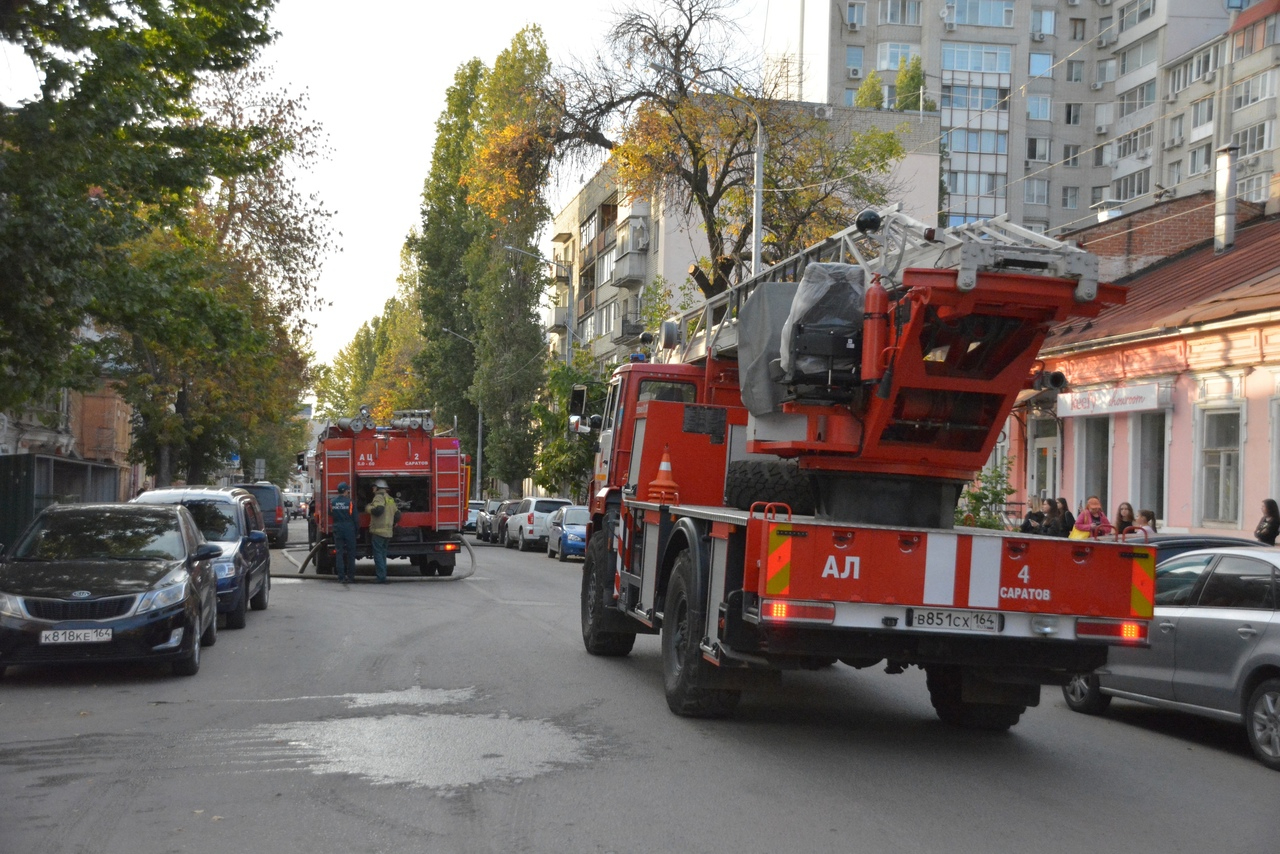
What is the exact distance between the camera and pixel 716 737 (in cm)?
903

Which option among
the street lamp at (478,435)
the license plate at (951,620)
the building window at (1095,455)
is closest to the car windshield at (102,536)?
the license plate at (951,620)

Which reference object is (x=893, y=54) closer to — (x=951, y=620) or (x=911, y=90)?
(x=911, y=90)

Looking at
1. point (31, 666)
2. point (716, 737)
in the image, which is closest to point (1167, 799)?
point (716, 737)

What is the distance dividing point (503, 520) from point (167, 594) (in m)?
32.0

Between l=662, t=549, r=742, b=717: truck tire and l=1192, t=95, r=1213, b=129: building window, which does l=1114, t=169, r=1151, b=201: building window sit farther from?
l=662, t=549, r=742, b=717: truck tire

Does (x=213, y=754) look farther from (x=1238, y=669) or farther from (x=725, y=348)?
(x=1238, y=669)

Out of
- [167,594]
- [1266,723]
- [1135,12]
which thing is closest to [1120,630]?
[1266,723]

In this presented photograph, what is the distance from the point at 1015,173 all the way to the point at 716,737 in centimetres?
6598

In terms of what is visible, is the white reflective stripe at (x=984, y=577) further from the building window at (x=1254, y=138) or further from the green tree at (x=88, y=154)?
the building window at (x=1254, y=138)

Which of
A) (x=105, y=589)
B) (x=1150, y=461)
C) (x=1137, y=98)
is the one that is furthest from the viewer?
(x=1137, y=98)

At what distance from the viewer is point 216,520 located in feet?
54.4

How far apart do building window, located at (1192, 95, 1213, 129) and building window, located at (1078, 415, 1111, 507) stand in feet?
130

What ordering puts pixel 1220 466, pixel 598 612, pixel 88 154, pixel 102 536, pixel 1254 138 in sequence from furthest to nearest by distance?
pixel 1254 138, pixel 1220 466, pixel 88 154, pixel 598 612, pixel 102 536

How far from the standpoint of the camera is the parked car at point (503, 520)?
42312 millimetres
